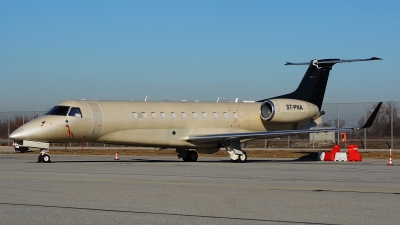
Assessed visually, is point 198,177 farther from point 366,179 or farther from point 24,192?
point 24,192

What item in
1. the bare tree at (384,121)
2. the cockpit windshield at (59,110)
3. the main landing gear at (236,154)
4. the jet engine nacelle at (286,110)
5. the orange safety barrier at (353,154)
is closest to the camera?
the cockpit windshield at (59,110)

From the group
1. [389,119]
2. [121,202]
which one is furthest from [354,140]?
[121,202]

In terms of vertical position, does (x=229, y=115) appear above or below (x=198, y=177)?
above

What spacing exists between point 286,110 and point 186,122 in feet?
19.7

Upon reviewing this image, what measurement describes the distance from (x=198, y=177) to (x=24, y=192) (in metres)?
6.35

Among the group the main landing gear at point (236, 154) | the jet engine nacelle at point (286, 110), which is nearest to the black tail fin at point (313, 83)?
the jet engine nacelle at point (286, 110)

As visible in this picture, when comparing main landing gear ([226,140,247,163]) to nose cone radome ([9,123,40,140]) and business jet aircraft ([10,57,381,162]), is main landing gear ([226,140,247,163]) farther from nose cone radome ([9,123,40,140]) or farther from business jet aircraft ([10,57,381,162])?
nose cone radome ([9,123,40,140])

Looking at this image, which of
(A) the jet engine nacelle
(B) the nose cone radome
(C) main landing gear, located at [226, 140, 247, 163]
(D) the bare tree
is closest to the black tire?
(C) main landing gear, located at [226, 140, 247, 163]

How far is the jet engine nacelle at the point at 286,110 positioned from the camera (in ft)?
113

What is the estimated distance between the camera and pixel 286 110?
3469 centimetres

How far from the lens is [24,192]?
13945mm

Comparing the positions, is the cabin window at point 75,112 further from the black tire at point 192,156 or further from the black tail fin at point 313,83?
the black tail fin at point 313,83

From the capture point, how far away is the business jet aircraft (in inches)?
1137

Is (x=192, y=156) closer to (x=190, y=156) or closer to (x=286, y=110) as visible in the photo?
(x=190, y=156)
